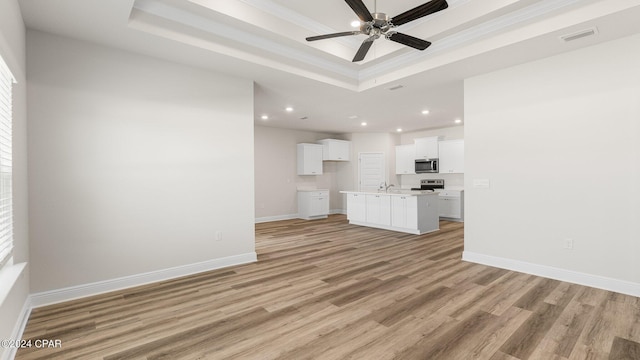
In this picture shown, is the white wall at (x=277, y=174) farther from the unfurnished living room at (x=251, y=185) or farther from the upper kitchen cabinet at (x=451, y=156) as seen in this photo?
the upper kitchen cabinet at (x=451, y=156)

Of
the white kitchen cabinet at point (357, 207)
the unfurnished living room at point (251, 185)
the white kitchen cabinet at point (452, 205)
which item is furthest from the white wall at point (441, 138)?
the unfurnished living room at point (251, 185)

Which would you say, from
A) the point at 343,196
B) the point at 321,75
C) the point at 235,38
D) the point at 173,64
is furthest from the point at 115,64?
the point at 343,196

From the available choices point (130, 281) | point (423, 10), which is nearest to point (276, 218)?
point (130, 281)

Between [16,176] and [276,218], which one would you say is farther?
[276,218]

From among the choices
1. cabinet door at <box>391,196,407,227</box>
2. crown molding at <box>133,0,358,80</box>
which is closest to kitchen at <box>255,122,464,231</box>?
cabinet door at <box>391,196,407,227</box>

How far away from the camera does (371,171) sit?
31.7 ft

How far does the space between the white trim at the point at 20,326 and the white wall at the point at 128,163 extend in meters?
0.18

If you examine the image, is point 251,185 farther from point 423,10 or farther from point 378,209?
point 378,209

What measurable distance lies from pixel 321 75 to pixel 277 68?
81 centimetres

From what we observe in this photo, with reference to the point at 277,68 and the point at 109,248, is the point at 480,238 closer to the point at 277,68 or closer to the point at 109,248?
the point at 277,68

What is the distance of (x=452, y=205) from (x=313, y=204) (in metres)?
3.87

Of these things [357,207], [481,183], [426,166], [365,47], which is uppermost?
[365,47]

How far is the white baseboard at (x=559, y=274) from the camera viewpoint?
122 inches

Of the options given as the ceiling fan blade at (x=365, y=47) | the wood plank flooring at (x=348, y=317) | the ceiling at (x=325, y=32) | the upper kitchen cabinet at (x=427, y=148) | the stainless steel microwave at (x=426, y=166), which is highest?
the ceiling at (x=325, y=32)
